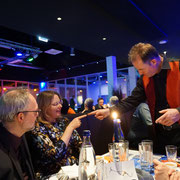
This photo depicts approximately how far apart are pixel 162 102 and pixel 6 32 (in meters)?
7.81

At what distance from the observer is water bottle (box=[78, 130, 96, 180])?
893 mm

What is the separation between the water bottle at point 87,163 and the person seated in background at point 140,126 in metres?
2.06

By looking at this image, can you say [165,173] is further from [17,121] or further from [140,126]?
[140,126]

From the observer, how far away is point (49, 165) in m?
1.51

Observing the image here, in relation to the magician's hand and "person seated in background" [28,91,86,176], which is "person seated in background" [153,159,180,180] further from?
"person seated in background" [28,91,86,176]

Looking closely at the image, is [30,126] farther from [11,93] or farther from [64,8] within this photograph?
[64,8]

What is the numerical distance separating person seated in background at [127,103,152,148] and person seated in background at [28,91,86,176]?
136 centimetres

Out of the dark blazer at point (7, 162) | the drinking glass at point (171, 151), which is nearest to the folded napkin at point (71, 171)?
the dark blazer at point (7, 162)

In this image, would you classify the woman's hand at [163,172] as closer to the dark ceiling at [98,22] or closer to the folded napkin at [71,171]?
the folded napkin at [71,171]

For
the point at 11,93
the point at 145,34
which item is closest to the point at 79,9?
the point at 145,34

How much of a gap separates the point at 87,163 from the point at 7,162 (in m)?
0.42

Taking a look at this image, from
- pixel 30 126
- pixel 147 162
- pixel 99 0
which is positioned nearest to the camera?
pixel 147 162

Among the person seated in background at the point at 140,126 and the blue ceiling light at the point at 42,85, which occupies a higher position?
the blue ceiling light at the point at 42,85

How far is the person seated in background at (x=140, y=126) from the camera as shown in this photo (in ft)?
9.45
